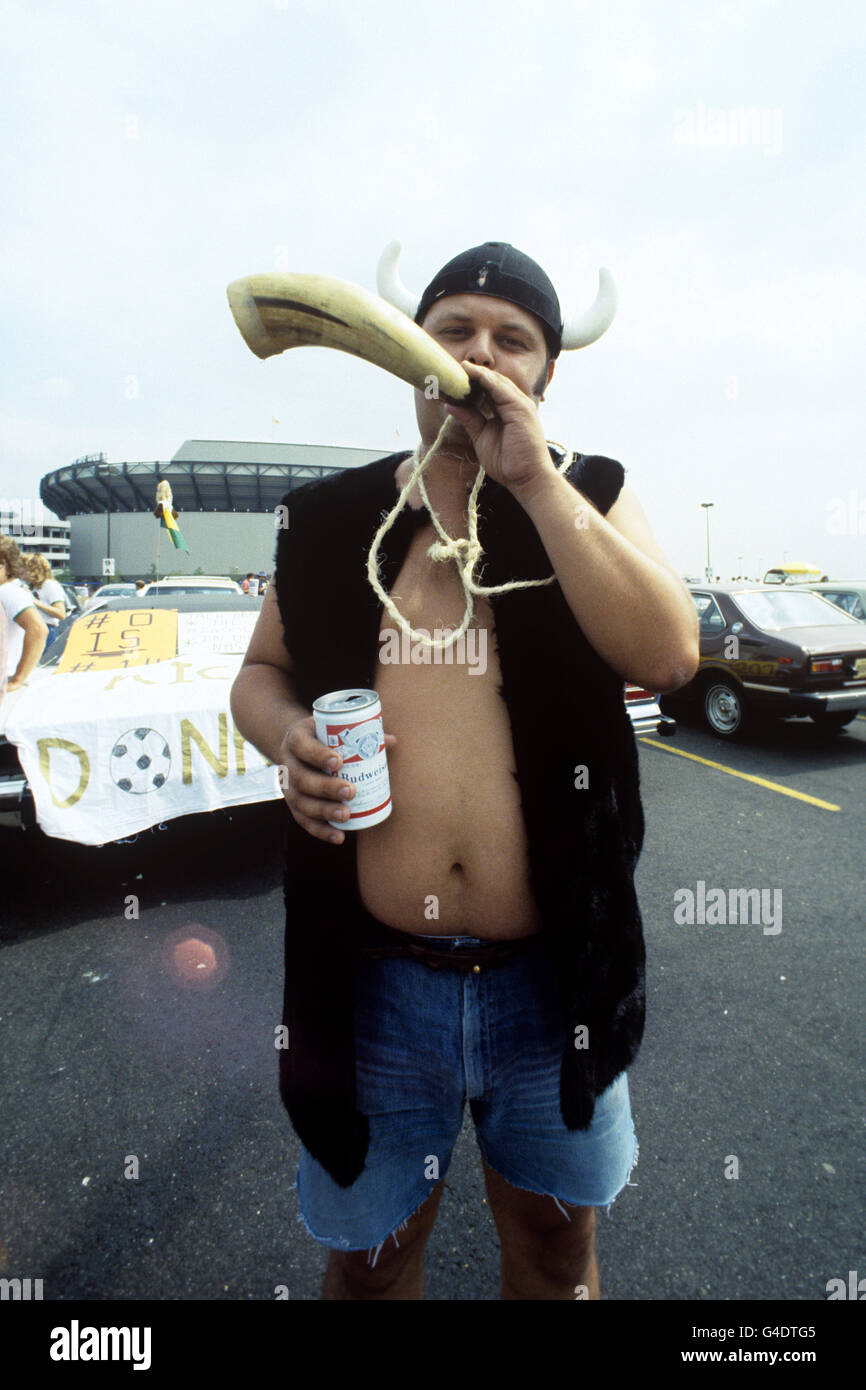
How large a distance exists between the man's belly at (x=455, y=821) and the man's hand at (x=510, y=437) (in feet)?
0.93

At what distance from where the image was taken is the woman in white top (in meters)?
8.21

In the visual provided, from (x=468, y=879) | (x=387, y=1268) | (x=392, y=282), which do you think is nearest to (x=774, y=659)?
(x=392, y=282)

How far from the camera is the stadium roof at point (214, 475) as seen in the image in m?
63.0

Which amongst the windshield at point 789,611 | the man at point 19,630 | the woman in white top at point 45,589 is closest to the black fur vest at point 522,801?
the man at point 19,630

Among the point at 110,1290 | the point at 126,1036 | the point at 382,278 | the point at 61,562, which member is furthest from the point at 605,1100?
the point at 61,562

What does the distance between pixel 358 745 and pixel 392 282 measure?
111 centimetres

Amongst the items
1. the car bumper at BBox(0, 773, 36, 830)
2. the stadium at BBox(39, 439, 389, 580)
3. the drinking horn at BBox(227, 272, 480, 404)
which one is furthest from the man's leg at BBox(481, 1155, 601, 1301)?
the stadium at BBox(39, 439, 389, 580)

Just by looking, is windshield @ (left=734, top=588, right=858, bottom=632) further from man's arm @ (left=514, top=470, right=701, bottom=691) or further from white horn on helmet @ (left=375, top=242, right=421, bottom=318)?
man's arm @ (left=514, top=470, right=701, bottom=691)

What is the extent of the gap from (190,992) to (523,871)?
2.45 meters

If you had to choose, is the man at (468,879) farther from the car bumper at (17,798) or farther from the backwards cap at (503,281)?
the car bumper at (17,798)

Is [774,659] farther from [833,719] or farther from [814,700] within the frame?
[833,719]

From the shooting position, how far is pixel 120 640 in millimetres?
4840

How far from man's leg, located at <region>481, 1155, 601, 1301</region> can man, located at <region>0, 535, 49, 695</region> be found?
14.9 feet

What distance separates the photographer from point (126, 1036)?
108 inches
